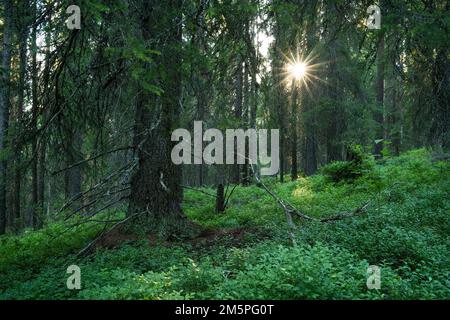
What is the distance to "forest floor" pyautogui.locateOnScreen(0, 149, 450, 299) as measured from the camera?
13.2 feet

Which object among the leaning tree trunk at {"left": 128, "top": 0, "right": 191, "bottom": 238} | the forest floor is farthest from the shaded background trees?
the forest floor

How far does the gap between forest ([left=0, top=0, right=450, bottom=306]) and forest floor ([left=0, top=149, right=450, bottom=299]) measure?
3cm

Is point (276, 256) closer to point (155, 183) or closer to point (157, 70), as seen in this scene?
point (157, 70)

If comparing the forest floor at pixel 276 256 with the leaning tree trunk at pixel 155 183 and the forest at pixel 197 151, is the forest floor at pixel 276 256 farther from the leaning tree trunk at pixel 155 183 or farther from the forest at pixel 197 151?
the leaning tree trunk at pixel 155 183

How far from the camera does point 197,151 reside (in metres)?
8.44

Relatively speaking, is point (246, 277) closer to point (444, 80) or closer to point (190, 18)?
point (190, 18)

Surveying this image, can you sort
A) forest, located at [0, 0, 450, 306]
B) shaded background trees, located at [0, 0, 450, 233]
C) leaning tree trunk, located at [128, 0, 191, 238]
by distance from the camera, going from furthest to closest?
leaning tree trunk, located at [128, 0, 191, 238]
shaded background trees, located at [0, 0, 450, 233]
forest, located at [0, 0, 450, 306]

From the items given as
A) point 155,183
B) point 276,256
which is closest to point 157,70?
point 155,183

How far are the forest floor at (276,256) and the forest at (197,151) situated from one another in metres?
0.03

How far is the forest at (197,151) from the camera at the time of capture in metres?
4.43

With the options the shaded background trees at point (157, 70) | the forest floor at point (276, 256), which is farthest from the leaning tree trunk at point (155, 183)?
the forest floor at point (276, 256)

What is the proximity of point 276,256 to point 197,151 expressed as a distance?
394cm

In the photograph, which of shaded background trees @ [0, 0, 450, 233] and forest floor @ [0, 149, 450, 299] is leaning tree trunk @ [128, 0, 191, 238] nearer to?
shaded background trees @ [0, 0, 450, 233]
